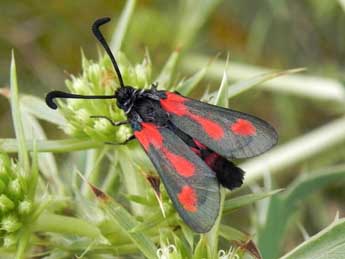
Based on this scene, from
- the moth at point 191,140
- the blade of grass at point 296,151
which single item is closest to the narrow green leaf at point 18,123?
the moth at point 191,140

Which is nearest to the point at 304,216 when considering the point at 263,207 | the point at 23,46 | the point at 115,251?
the point at 263,207

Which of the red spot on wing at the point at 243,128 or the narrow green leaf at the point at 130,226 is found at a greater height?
the red spot on wing at the point at 243,128

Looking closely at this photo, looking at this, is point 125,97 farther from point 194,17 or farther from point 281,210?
point 194,17

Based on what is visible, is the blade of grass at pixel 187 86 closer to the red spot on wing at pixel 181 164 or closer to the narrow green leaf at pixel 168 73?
the narrow green leaf at pixel 168 73

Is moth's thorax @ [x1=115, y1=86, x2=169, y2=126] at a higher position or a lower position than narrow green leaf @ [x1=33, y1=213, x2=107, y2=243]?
higher

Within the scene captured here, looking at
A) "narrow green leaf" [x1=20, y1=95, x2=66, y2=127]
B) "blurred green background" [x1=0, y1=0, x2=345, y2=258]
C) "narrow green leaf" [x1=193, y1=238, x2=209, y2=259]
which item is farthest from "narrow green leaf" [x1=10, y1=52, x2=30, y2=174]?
"blurred green background" [x1=0, y1=0, x2=345, y2=258]

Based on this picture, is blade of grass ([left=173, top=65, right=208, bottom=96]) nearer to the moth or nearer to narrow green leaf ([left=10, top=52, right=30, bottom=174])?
the moth

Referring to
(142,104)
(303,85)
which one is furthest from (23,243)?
(303,85)
